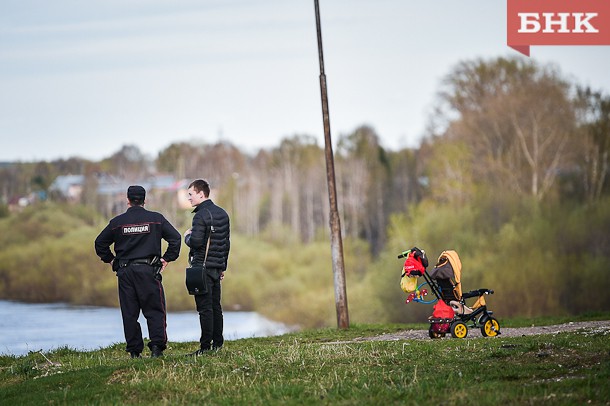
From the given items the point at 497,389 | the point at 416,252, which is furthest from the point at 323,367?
the point at 416,252

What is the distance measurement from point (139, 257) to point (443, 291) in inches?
226

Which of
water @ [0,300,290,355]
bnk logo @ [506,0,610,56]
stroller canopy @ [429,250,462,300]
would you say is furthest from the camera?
water @ [0,300,290,355]

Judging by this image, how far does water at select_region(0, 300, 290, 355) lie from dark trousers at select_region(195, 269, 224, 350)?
22.4m

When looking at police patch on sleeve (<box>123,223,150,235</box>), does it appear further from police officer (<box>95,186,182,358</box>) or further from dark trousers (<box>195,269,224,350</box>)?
dark trousers (<box>195,269,224,350</box>)

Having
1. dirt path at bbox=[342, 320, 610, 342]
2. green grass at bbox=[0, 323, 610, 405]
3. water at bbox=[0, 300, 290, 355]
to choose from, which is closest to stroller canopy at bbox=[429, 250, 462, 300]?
dirt path at bbox=[342, 320, 610, 342]

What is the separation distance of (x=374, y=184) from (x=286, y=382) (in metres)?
79.0

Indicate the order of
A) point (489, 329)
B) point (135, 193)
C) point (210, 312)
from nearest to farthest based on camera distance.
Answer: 1. point (135, 193)
2. point (210, 312)
3. point (489, 329)

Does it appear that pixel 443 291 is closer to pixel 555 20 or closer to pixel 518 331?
pixel 518 331

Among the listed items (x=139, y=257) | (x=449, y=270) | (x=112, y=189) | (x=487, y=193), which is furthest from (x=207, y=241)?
(x=112, y=189)

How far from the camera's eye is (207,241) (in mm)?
14594

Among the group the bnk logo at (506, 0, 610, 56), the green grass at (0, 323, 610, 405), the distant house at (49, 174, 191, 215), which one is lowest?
the green grass at (0, 323, 610, 405)

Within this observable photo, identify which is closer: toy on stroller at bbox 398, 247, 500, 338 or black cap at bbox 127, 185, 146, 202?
black cap at bbox 127, 185, 146, 202

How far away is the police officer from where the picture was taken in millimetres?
14367

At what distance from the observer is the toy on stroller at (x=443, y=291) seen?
17.4m
